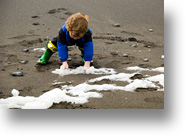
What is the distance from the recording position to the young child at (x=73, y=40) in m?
2.24

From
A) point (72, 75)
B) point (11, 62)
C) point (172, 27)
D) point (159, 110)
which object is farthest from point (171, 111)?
point (11, 62)

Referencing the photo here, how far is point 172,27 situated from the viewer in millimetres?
2326

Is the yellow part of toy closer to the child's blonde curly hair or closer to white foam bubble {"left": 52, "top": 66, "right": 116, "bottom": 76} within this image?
white foam bubble {"left": 52, "top": 66, "right": 116, "bottom": 76}

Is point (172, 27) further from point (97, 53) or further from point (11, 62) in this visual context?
point (11, 62)

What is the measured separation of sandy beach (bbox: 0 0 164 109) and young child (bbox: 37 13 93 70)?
135mm

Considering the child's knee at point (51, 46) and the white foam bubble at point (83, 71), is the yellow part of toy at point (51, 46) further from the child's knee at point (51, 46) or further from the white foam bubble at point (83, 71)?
the white foam bubble at point (83, 71)

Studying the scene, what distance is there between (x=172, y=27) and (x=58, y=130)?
1.22 m

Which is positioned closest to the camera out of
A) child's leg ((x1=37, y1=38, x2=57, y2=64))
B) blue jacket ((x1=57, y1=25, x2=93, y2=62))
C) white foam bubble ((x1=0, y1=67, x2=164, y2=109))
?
white foam bubble ((x1=0, y1=67, x2=164, y2=109))

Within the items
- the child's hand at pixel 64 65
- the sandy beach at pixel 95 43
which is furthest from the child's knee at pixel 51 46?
the child's hand at pixel 64 65

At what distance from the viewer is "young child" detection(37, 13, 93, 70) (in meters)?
2.24

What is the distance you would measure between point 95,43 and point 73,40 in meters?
0.56

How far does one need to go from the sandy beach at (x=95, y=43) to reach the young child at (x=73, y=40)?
0.44 feet

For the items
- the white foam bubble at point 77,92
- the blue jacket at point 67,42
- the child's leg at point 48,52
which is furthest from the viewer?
the child's leg at point 48,52

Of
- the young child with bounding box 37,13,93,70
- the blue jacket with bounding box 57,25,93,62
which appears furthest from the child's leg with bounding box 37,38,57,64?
the blue jacket with bounding box 57,25,93,62
